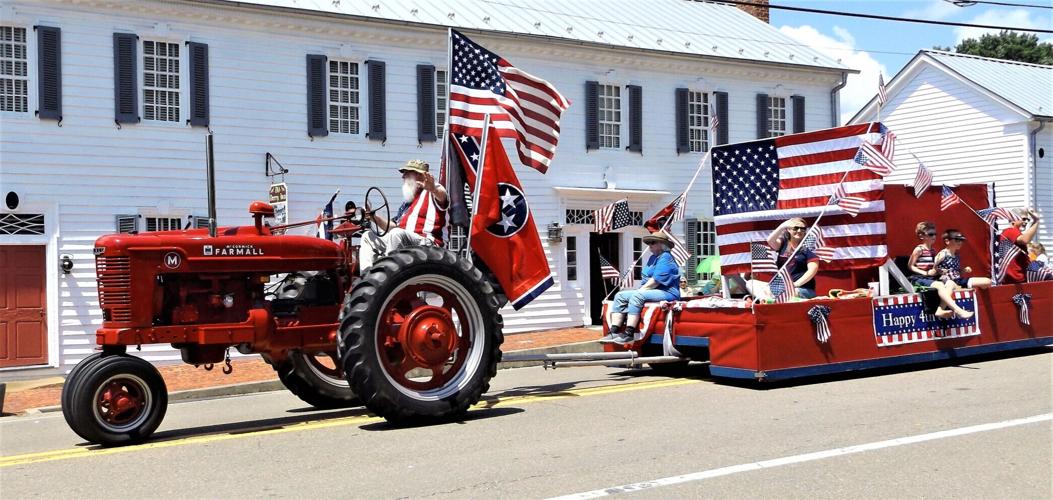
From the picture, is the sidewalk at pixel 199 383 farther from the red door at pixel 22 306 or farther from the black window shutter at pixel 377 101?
the black window shutter at pixel 377 101

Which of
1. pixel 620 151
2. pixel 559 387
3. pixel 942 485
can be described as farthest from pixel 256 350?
pixel 620 151

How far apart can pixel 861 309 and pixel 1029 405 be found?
2449 mm

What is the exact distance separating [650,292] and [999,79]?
2273 cm

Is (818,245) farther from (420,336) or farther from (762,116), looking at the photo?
(762,116)

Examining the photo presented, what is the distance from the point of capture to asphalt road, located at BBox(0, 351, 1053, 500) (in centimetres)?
624

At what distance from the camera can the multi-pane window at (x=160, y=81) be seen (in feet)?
57.6

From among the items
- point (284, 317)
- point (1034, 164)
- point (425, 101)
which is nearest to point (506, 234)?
point (284, 317)

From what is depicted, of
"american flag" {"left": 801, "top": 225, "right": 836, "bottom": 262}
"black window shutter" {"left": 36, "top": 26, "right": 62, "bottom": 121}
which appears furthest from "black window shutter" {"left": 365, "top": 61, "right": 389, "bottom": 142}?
"american flag" {"left": 801, "top": 225, "right": 836, "bottom": 262}

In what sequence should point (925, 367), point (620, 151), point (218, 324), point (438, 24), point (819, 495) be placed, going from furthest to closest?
1. point (620, 151)
2. point (438, 24)
3. point (925, 367)
4. point (218, 324)
5. point (819, 495)

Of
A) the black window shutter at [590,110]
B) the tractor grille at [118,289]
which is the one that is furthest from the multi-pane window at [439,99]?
the tractor grille at [118,289]

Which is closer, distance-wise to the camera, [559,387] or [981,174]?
[559,387]

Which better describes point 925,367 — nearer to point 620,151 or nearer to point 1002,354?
point 1002,354

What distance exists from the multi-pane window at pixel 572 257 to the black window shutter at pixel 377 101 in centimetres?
500

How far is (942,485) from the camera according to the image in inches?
242
